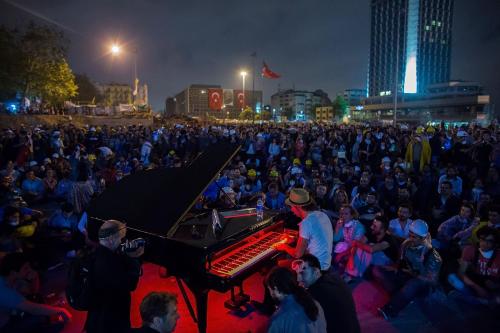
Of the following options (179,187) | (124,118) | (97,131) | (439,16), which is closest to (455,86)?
(439,16)

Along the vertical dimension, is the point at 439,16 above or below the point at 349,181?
above

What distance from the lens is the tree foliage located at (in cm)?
3594

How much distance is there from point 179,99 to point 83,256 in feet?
541

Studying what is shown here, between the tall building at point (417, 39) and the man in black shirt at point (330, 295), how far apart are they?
126700mm

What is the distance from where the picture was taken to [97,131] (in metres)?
19.3

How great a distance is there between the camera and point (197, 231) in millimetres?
4527

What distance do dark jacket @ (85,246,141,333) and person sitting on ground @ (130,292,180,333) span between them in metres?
0.78

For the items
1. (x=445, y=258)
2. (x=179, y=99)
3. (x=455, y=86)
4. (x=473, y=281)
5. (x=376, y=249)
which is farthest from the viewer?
(x=179, y=99)

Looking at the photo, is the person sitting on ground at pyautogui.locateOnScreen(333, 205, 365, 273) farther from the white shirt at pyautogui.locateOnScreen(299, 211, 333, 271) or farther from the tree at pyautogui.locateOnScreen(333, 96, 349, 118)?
the tree at pyautogui.locateOnScreen(333, 96, 349, 118)

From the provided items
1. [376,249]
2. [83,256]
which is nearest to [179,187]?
[83,256]

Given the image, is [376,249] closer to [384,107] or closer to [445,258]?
[445,258]

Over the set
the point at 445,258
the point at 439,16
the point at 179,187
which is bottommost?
the point at 445,258

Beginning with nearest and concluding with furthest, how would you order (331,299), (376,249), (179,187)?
(331,299), (179,187), (376,249)

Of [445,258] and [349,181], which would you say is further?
[349,181]
